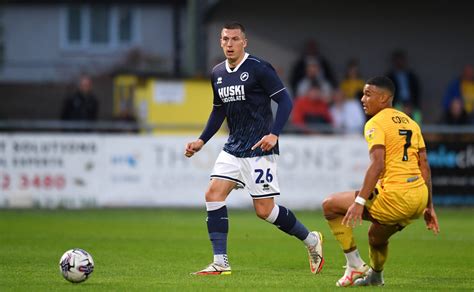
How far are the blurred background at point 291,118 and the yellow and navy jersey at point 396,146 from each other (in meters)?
11.5

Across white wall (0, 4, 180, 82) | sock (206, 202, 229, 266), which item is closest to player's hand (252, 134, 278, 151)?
sock (206, 202, 229, 266)

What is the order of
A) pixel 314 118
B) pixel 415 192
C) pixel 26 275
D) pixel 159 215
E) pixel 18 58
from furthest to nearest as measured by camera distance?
pixel 18 58 → pixel 314 118 → pixel 159 215 → pixel 26 275 → pixel 415 192

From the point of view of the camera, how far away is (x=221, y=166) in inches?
445

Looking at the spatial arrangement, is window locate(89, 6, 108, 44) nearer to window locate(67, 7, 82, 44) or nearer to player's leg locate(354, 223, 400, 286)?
window locate(67, 7, 82, 44)

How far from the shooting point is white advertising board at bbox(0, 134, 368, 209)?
2098 cm

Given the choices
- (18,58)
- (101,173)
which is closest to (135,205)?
(101,173)

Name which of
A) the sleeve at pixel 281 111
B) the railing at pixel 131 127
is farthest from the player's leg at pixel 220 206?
the railing at pixel 131 127

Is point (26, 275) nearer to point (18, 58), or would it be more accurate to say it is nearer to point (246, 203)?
point (246, 203)

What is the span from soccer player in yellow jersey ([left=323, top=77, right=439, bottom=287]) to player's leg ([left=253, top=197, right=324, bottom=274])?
126 centimetres

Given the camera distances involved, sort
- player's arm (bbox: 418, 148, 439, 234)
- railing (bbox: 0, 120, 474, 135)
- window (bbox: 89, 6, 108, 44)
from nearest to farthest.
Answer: player's arm (bbox: 418, 148, 439, 234) → railing (bbox: 0, 120, 474, 135) → window (bbox: 89, 6, 108, 44)

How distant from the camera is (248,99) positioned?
1131cm

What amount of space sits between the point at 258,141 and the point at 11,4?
3156cm

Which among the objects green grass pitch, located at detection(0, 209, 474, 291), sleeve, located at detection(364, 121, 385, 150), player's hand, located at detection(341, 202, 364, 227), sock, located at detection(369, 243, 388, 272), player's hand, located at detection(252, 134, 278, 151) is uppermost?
sleeve, located at detection(364, 121, 385, 150)

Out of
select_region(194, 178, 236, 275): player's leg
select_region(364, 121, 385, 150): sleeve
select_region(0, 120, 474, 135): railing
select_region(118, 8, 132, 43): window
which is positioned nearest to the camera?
select_region(364, 121, 385, 150): sleeve
